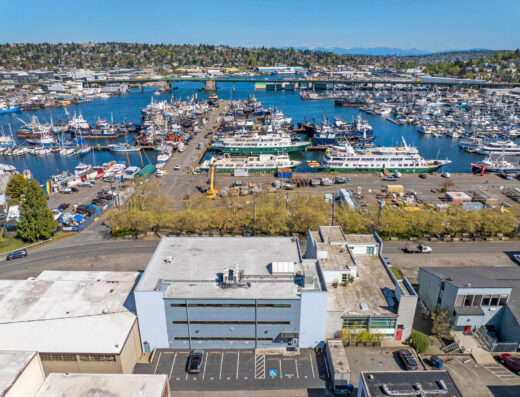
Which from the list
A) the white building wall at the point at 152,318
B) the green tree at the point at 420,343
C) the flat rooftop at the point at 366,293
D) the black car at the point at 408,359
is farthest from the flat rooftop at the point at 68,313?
the green tree at the point at 420,343

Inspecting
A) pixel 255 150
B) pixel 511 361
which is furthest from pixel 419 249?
pixel 255 150

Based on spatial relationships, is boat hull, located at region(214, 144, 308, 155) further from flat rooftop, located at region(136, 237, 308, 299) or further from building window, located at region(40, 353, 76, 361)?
building window, located at region(40, 353, 76, 361)

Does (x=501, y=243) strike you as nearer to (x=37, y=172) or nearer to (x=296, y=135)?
(x=296, y=135)

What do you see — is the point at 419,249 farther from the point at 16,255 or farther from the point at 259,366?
the point at 16,255

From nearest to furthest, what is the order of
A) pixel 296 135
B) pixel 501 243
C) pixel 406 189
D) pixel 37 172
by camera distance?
pixel 501 243 < pixel 406 189 < pixel 37 172 < pixel 296 135

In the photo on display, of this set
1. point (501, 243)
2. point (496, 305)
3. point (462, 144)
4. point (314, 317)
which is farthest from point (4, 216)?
point (462, 144)

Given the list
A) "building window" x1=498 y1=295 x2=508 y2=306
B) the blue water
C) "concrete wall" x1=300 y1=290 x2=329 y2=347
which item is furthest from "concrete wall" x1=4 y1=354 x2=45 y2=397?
the blue water
